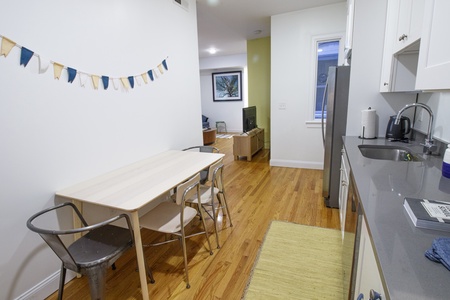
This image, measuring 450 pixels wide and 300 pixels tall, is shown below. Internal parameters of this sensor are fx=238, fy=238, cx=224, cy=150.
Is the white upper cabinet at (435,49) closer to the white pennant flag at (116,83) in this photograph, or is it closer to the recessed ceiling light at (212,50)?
the white pennant flag at (116,83)

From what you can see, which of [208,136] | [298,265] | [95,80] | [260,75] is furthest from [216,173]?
[208,136]

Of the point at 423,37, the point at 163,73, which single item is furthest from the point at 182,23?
the point at 423,37

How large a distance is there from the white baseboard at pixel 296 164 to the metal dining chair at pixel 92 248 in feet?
11.5

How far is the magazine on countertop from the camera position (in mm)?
824

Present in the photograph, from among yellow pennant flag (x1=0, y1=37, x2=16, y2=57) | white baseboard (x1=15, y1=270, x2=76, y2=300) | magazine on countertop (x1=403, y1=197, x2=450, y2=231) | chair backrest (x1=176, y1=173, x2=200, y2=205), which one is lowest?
white baseboard (x1=15, y1=270, x2=76, y2=300)

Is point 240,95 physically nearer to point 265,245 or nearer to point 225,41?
point 225,41

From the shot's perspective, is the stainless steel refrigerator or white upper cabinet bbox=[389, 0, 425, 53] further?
the stainless steel refrigerator

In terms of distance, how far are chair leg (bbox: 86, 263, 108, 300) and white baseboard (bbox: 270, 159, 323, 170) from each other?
3727mm

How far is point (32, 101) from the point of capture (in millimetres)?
1561

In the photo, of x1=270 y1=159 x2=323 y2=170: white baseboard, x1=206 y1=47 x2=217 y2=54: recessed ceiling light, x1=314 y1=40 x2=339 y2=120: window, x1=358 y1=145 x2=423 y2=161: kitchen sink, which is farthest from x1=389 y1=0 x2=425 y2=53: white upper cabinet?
x1=206 y1=47 x2=217 y2=54: recessed ceiling light

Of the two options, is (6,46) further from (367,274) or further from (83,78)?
(367,274)

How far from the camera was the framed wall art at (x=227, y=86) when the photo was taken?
8375mm

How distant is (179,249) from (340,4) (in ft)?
13.9

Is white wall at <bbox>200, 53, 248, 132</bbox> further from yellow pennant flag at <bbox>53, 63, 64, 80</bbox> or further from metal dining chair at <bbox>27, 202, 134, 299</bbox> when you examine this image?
metal dining chair at <bbox>27, 202, 134, 299</bbox>
